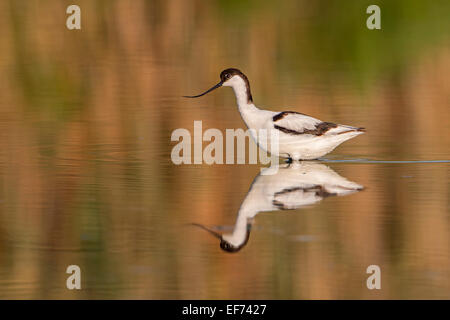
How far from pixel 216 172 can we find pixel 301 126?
1.24 m

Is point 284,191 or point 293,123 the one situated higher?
point 293,123

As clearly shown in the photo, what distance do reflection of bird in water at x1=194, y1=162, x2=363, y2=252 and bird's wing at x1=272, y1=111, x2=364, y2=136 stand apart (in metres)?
0.38

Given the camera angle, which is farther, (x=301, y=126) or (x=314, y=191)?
(x=301, y=126)

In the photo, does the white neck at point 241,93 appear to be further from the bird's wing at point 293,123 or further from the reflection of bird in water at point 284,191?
the reflection of bird in water at point 284,191

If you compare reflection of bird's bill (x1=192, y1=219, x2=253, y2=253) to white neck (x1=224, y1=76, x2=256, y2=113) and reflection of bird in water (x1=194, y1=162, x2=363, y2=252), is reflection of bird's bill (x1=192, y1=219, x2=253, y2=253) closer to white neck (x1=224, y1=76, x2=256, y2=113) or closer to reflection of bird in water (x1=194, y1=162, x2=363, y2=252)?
reflection of bird in water (x1=194, y1=162, x2=363, y2=252)

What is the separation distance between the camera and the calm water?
7.12 meters

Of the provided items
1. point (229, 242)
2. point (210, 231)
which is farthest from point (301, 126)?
point (229, 242)

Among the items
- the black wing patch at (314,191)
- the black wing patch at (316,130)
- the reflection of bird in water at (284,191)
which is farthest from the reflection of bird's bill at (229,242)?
the black wing patch at (316,130)

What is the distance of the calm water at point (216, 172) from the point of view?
281 inches

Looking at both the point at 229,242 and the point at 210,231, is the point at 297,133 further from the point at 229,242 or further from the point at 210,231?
the point at 229,242

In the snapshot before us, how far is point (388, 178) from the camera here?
10.3 meters

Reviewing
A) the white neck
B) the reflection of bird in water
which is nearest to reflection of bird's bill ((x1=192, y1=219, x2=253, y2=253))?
the reflection of bird in water

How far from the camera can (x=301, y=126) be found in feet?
37.6
